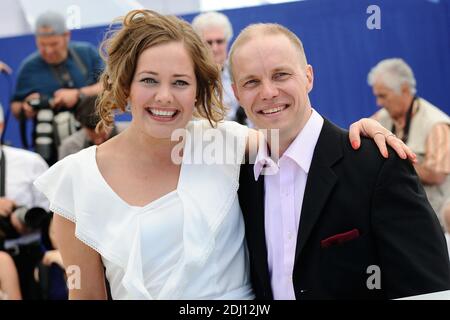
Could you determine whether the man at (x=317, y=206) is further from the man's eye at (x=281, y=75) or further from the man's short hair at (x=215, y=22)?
the man's short hair at (x=215, y=22)

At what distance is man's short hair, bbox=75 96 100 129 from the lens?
13.6ft

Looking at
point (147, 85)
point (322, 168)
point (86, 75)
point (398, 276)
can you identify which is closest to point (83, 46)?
point (86, 75)

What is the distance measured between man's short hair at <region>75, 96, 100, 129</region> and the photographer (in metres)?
0.42

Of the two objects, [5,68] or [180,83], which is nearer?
[180,83]

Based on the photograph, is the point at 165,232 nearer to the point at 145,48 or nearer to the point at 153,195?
the point at 153,195

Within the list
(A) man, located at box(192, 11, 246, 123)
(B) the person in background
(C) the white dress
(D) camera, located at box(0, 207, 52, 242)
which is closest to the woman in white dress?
(C) the white dress

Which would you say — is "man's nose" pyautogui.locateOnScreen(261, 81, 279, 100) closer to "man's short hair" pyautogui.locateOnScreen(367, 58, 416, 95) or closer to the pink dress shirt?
the pink dress shirt

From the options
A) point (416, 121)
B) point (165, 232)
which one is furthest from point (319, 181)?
point (416, 121)

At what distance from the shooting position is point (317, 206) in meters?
1.97

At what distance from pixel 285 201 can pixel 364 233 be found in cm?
27

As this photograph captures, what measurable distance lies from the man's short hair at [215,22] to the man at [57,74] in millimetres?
826

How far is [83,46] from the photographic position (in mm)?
4559

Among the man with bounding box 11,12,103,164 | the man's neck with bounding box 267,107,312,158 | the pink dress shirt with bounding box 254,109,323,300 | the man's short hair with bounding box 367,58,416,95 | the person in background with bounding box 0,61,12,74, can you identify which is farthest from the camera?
the person in background with bounding box 0,61,12,74

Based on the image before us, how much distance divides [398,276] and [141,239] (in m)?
0.82
